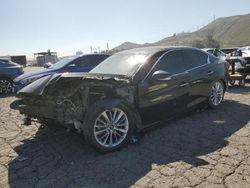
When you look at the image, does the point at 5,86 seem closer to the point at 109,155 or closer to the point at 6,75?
the point at 6,75

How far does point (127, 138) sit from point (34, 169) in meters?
1.50

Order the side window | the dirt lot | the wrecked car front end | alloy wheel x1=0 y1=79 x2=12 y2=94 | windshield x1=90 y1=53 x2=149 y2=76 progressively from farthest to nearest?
alloy wheel x1=0 y1=79 x2=12 y2=94 → the side window → windshield x1=90 y1=53 x2=149 y2=76 → the wrecked car front end → the dirt lot

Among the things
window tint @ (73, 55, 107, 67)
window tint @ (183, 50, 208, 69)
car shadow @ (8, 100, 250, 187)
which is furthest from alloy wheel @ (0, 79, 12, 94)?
window tint @ (183, 50, 208, 69)

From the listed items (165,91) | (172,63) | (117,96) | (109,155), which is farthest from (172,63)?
(109,155)

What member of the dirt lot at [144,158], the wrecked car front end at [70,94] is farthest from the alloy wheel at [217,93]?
the wrecked car front end at [70,94]

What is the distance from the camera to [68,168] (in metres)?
3.89

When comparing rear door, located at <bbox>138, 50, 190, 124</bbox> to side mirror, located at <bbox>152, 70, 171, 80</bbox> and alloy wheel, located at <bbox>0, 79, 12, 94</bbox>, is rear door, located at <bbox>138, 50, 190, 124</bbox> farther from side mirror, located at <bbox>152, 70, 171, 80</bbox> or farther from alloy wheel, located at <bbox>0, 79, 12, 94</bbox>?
alloy wheel, located at <bbox>0, 79, 12, 94</bbox>

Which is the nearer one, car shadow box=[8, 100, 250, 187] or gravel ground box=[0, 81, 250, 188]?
gravel ground box=[0, 81, 250, 188]

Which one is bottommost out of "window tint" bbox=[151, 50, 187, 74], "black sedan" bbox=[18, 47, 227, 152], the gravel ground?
the gravel ground

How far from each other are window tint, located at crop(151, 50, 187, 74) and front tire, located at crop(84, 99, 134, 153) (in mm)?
1161

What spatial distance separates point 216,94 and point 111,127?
11.4ft

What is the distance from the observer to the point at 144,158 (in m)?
4.07

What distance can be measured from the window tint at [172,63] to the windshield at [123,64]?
1.08ft

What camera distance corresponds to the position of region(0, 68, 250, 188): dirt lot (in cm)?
347
